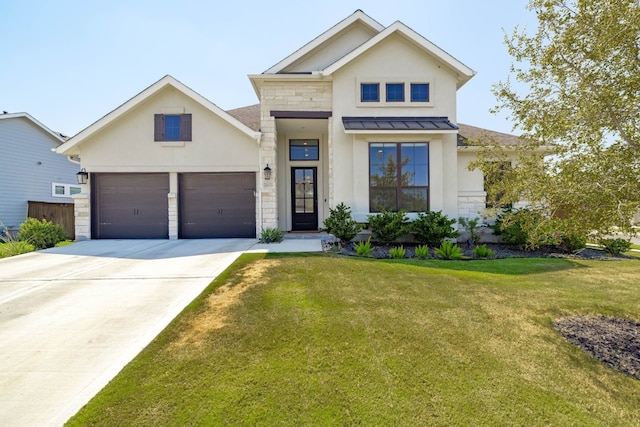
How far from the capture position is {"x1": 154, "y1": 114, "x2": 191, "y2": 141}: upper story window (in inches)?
446

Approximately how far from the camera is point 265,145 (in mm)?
10867

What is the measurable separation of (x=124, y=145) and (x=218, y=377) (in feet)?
37.3

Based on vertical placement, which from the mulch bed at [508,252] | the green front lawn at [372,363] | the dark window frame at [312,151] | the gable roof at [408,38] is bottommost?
the green front lawn at [372,363]

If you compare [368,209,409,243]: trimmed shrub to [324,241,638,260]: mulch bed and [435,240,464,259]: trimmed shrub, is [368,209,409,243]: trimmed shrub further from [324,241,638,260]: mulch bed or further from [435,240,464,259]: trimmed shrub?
[435,240,464,259]: trimmed shrub

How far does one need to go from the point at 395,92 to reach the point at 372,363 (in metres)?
9.65

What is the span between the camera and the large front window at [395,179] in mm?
10211

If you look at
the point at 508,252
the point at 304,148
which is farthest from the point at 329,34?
the point at 508,252

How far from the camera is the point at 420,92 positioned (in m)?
10.6

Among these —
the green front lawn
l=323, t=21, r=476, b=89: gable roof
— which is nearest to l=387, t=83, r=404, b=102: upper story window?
l=323, t=21, r=476, b=89: gable roof

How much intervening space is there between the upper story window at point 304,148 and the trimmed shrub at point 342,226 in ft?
13.2

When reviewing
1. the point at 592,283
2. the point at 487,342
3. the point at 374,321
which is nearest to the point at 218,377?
the point at 374,321

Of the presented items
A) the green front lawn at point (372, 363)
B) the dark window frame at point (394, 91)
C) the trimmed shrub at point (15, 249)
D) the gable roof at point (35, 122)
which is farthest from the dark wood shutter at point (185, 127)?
the gable roof at point (35, 122)

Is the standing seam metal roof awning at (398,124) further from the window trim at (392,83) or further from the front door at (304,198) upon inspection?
the front door at (304,198)

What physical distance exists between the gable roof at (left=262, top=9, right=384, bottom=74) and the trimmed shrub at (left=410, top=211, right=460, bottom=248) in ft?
23.4
